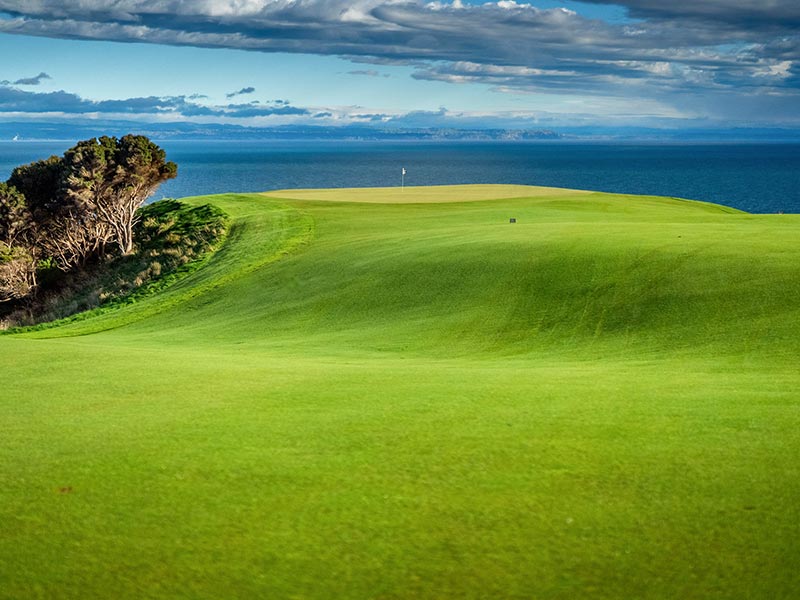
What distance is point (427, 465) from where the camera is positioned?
9.44 meters

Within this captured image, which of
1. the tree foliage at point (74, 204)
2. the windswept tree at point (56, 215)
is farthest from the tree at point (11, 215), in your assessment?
the windswept tree at point (56, 215)

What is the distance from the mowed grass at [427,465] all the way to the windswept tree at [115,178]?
3757cm

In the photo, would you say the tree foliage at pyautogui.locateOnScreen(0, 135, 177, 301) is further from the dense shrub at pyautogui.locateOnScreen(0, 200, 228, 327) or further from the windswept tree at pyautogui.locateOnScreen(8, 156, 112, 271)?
the dense shrub at pyautogui.locateOnScreen(0, 200, 228, 327)

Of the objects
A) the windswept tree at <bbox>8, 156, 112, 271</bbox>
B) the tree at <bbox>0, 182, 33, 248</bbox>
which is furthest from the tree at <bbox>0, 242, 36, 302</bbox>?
the windswept tree at <bbox>8, 156, 112, 271</bbox>

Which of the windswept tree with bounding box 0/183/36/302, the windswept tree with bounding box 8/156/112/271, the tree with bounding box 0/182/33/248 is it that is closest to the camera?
the windswept tree with bounding box 0/183/36/302

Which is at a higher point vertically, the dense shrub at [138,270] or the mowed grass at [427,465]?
the mowed grass at [427,465]

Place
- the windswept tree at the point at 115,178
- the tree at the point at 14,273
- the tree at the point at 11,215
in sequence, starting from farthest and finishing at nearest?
the windswept tree at the point at 115,178 < the tree at the point at 11,215 < the tree at the point at 14,273

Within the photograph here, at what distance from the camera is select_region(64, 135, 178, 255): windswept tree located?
56531 mm

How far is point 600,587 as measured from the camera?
6.82 meters

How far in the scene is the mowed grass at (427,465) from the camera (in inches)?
279

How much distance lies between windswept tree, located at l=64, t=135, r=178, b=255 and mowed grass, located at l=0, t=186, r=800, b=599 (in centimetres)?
3757

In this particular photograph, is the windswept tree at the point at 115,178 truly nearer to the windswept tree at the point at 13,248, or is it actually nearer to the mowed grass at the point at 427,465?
the windswept tree at the point at 13,248

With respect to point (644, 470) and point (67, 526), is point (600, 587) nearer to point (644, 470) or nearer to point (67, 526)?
point (644, 470)

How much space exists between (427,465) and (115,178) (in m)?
54.9
